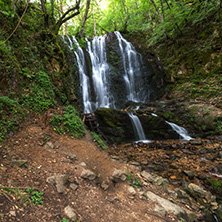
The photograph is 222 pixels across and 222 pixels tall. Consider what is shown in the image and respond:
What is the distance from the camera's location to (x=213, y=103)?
28.0 feet

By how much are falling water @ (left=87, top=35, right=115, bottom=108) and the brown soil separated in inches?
321

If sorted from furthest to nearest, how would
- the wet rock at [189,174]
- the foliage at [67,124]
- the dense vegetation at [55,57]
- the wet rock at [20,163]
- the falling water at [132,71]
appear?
the falling water at [132,71]
the foliage at [67,124]
the wet rock at [189,174]
the dense vegetation at [55,57]
the wet rock at [20,163]

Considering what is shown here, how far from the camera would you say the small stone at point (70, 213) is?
2.05 metres

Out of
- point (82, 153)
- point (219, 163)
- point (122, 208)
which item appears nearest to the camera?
point (122, 208)

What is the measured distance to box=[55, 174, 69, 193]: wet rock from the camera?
8.23 feet

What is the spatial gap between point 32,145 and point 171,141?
703 centimetres

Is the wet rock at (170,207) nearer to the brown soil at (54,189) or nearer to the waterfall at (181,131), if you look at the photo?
the brown soil at (54,189)

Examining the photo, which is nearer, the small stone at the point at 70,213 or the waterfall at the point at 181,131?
the small stone at the point at 70,213

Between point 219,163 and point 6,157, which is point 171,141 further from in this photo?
point 6,157

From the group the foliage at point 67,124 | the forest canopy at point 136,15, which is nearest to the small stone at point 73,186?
the foliage at point 67,124

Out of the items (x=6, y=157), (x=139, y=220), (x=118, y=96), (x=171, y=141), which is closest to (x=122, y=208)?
(x=139, y=220)

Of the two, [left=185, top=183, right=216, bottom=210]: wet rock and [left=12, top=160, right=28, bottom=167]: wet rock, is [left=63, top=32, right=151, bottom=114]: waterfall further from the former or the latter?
[left=185, top=183, right=216, bottom=210]: wet rock

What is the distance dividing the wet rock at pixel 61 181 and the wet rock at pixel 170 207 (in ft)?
6.66

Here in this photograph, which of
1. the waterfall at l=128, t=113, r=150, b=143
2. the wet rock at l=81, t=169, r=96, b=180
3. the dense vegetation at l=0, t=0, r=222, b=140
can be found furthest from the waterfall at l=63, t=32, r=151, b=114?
the wet rock at l=81, t=169, r=96, b=180
